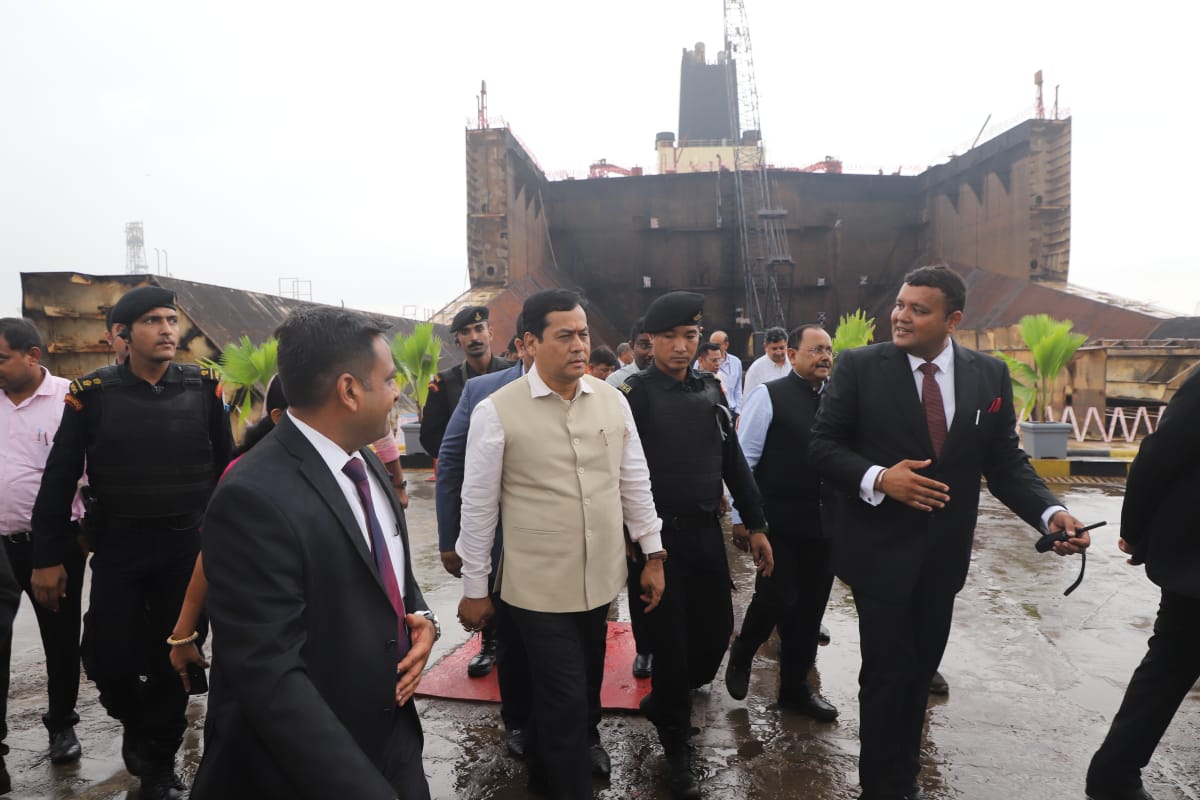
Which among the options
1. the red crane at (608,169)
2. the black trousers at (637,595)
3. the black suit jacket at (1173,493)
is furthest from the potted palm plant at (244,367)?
the red crane at (608,169)

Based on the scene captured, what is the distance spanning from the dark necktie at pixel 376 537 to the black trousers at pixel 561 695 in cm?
85

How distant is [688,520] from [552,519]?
2.31 feet

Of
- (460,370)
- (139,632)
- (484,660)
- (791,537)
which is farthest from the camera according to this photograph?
(460,370)

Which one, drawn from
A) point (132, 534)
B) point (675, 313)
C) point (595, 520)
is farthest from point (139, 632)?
point (675, 313)

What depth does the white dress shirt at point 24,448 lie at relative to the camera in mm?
2898

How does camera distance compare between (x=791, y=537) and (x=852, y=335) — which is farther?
(x=852, y=335)

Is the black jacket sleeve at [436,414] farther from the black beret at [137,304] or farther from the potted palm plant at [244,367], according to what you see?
the potted palm plant at [244,367]

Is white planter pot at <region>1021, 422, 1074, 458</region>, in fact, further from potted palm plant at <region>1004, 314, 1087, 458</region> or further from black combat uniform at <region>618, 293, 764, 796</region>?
black combat uniform at <region>618, 293, 764, 796</region>

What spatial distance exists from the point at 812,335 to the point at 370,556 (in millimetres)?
2605

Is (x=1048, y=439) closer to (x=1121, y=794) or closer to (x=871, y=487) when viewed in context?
(x=1121, y=794)

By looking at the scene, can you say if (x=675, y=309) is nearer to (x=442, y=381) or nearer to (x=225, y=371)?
(x=442, y=381)

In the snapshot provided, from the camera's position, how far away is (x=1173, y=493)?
7.54ft

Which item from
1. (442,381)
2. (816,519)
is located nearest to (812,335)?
(816,519)

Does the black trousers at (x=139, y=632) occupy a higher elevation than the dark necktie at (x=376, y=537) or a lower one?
lower
